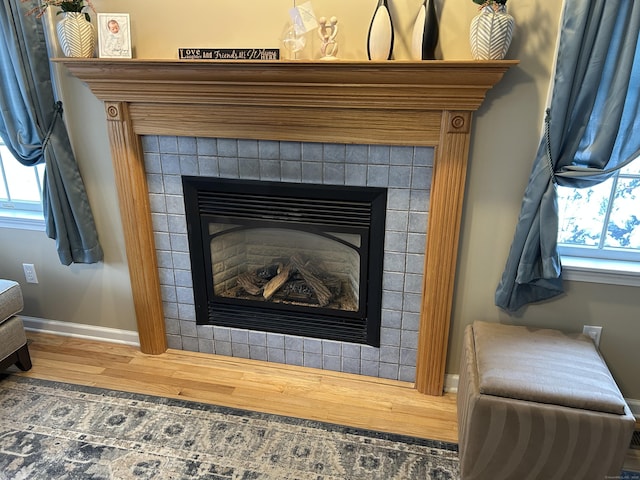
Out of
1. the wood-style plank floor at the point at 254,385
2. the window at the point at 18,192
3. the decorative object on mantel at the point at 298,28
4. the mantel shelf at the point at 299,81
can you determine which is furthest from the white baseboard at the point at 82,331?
the decorative object on mantel at the point at 298,28

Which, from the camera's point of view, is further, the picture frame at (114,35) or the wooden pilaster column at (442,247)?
the picture frame at (114,35)

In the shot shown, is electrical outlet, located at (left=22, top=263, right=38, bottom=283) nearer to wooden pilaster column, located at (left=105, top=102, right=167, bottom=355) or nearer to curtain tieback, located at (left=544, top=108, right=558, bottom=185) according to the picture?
wooden pilaster column, located at (left=105, top=102, right=167, bottom=355)

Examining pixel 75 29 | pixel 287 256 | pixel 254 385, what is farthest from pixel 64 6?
pixel 254 385

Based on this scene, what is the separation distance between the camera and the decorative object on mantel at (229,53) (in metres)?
1.89

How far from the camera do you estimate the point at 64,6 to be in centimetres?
202

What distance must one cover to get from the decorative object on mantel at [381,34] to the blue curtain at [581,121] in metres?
0.60

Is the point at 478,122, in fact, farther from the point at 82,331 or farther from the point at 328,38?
the point at 82,331

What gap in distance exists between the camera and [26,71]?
2.21 meters

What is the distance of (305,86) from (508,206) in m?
0.97

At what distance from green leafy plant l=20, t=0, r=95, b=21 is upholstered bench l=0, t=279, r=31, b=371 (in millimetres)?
1278

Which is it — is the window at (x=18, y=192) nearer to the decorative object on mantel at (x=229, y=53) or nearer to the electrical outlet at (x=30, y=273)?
the electrical outlet at (x=30, y=273)

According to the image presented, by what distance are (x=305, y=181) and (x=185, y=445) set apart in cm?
123

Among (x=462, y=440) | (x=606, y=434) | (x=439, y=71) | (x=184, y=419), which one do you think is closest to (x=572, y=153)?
(x=439, y=71)

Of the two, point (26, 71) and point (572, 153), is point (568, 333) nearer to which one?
point (572, 153)
